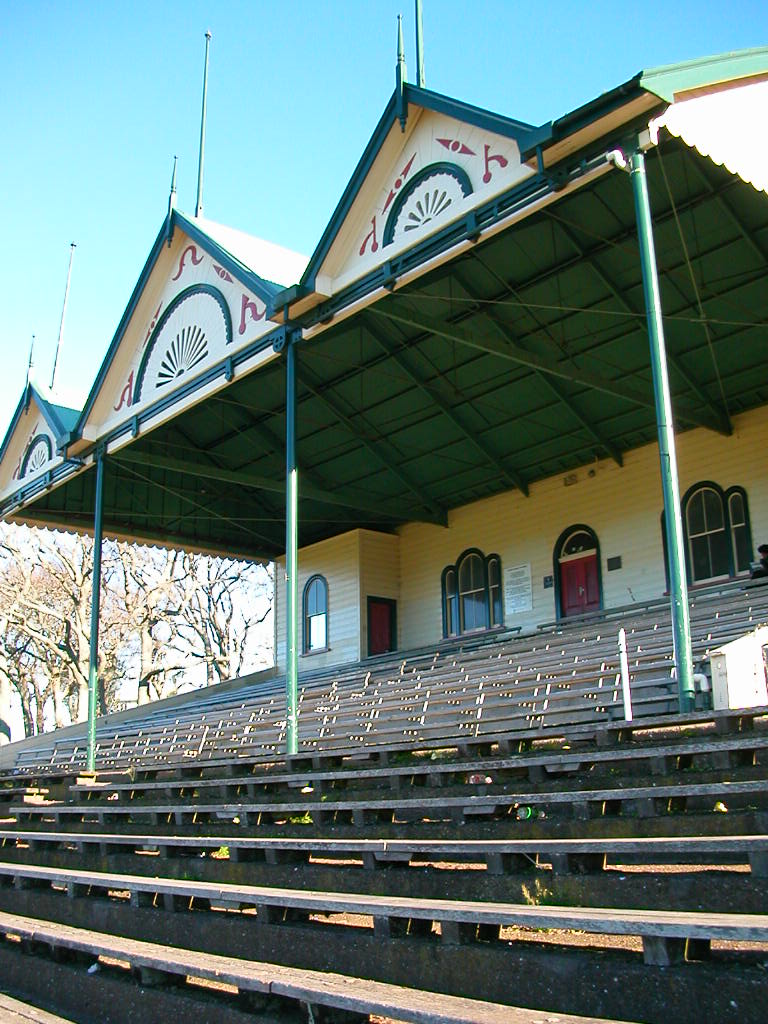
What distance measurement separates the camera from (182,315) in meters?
17.3

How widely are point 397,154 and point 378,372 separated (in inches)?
201

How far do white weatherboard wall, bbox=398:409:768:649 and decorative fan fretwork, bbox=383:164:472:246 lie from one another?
839cm

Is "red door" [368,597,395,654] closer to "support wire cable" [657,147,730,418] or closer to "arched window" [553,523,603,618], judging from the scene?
"arched window" [553,523,603,618]

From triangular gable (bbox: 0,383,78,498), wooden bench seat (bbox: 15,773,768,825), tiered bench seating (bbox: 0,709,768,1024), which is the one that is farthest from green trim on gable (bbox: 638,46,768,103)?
triangular gable (bbox: 0,383,78,498)

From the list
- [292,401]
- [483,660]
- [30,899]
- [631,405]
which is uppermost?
[631,405]

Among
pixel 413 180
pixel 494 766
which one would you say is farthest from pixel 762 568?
pixel 494 766

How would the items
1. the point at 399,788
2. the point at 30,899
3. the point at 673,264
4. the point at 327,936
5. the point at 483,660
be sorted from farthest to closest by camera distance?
1. the point at 483,660
2. the point at 673,264
3. the point at 30,899
4. the point at 399,788
5. the point at 327,936

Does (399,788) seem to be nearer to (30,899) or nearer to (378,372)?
(30,899)

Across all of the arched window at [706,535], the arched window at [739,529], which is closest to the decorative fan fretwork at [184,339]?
the arched window at [706,535]

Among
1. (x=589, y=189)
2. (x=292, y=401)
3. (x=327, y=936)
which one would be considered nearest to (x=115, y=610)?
(x=292, y=401)

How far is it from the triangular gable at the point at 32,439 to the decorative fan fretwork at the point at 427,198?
9764 mm

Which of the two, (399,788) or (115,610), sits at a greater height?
(115,610)

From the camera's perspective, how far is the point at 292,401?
1352cm

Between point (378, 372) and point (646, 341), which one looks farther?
point (378, 372)
